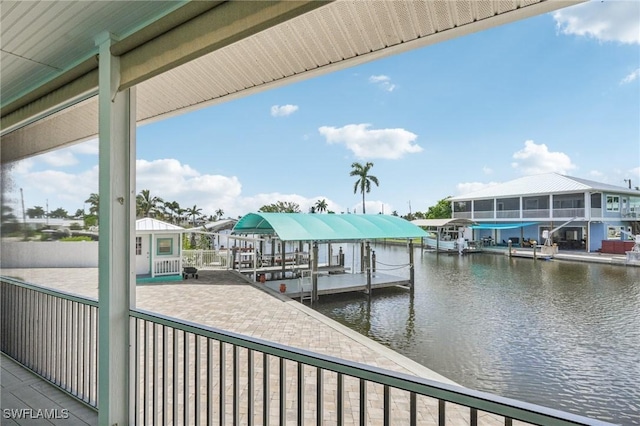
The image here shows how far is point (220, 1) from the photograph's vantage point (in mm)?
1572

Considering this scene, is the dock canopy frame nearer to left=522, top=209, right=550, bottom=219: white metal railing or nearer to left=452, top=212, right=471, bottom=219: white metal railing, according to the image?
left=522, top=209, right=550, bottom=219: white metal railing

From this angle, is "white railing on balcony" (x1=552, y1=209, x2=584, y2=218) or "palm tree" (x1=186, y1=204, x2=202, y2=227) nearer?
"white railing on balcony" (x1=552, y1=209, x2=584, y2=218)

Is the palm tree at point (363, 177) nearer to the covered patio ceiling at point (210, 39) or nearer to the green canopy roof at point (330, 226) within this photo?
the green canopy roof at point (330, 226)

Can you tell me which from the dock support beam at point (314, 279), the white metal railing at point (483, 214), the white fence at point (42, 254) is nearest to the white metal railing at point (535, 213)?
the white metal railing at point (483, 214)

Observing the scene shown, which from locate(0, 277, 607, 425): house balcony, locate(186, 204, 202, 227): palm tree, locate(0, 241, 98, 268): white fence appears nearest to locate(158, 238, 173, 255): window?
Result: locate(0, 241, 98, 268): white fence

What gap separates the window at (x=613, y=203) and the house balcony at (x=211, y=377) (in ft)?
86.0

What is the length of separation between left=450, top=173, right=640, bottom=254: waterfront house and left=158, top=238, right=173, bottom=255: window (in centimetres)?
2200

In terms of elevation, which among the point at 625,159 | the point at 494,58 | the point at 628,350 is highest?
the point at 494,58

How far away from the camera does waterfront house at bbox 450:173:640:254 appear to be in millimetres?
22641

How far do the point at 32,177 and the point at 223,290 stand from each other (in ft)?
22.4

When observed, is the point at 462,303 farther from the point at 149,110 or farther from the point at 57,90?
the point at 57,90

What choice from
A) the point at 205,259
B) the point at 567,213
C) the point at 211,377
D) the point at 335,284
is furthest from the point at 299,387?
the point at 567,213

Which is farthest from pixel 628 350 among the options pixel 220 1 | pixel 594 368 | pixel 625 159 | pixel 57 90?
pixel 625 159

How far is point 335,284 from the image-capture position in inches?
457
